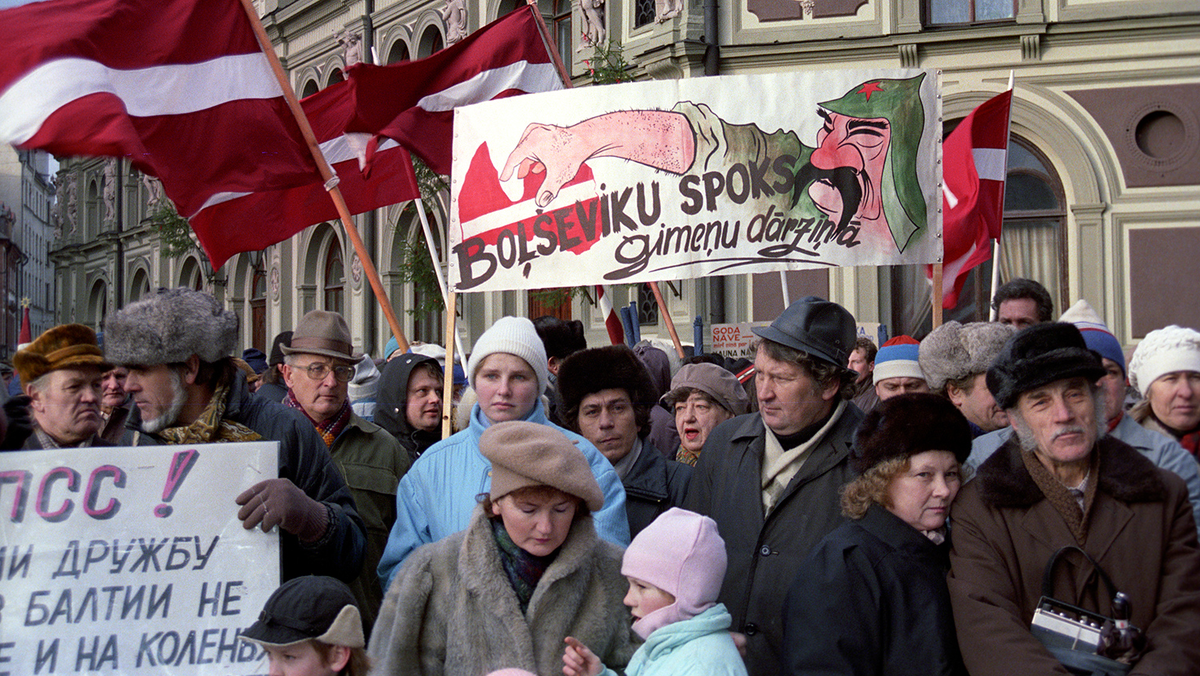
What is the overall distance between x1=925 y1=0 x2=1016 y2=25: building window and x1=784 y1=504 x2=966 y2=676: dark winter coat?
12351mm

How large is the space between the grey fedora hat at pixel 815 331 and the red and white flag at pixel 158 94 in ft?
11.4

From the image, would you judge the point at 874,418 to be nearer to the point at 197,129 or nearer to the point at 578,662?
the point at 578,662

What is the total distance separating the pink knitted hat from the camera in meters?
3.07

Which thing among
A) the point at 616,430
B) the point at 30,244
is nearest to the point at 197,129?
the point at 616,430

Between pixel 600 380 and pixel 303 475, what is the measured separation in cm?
145

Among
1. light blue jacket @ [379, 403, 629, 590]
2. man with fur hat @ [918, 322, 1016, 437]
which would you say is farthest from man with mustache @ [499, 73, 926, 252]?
light blue jacket @ [379, 403, 629, 590]

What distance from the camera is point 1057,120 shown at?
13.7 m

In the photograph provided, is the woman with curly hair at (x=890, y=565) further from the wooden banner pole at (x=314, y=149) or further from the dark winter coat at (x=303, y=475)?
the wooden banner pole at (x=314, y=149)

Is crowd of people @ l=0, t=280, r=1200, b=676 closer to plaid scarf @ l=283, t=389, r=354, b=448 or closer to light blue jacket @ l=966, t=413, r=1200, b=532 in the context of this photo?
light blue jacket @ l=966, t=413, r=1200, b=532

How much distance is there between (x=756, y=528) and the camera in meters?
3.78

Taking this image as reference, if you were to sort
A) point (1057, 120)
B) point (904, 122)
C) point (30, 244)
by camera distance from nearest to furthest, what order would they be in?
point (904, 122) → point (1057, 120) → point (30, 244)

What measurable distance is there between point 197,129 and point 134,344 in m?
3.20

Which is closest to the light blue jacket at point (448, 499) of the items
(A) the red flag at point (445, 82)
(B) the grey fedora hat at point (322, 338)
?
(B) the grey fedora hat at point (322, 338)

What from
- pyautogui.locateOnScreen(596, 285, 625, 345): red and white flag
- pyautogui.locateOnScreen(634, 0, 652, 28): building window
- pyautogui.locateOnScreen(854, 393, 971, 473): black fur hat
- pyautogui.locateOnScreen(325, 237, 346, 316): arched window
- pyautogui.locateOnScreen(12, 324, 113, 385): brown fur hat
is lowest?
pyautogui.locateOnScreen(854, 393, 971, 473): black fur hat
